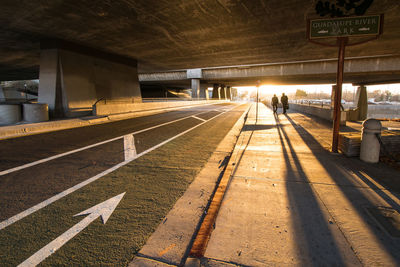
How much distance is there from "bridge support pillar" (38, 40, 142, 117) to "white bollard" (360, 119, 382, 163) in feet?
58.0

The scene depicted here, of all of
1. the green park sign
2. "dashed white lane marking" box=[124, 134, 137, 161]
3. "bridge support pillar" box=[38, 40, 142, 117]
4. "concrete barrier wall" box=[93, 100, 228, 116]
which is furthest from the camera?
"concrete barrier wall" box=[93, 100, 228, 116]

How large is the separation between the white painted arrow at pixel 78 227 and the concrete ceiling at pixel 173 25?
9.28 meters

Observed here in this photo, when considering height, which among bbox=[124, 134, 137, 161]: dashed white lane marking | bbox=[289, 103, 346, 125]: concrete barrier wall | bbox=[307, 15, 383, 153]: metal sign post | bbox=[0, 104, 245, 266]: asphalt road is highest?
bbox=[307, 15, 383, 153]: metal sign post

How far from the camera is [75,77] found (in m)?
16.6

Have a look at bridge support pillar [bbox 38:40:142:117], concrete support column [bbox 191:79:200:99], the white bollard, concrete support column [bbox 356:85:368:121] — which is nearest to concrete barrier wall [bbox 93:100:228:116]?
bridge support pillar [bbox 38:40:142:117]

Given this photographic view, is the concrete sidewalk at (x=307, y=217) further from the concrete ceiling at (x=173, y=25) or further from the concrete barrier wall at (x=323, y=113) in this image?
the concrete ceiling at (x=173, y=25)

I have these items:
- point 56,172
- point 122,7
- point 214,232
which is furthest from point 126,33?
point 214,232

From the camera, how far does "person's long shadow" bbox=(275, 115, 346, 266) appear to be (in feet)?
7.06

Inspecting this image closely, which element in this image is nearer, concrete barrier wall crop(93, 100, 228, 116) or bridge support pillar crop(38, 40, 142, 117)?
bridge support pillar crop(38, 40, 142, 117)

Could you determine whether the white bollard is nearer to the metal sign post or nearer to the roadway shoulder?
the metal sign post

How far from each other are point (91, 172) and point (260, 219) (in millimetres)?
3859

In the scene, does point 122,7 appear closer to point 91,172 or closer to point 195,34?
point 195,34

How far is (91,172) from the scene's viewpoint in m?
4.79

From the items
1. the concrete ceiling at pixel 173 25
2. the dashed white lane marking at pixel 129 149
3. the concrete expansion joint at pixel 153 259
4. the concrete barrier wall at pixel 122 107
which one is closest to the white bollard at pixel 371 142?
the concrete expansion joint at pixel 153 259
